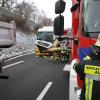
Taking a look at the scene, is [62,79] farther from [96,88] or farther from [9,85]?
[96,88]

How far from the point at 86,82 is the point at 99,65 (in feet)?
0.89

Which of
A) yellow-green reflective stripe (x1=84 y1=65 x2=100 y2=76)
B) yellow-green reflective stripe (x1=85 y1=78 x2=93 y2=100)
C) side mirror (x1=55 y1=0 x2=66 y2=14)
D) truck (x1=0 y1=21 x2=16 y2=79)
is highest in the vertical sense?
side mirror (x1=55 y1=0 x2=66 y2=14)

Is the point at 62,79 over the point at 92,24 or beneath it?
beneath

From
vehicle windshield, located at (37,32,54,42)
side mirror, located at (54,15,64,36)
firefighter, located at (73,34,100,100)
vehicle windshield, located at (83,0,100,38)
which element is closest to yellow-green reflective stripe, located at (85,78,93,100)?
firefighter, located at (73,34,100,100)

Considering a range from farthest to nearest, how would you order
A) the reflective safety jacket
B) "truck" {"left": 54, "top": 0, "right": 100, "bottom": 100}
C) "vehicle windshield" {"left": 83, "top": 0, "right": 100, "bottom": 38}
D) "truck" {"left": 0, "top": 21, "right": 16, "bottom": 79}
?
1. "truck" {"left": 0, "top": 21, "right": 16, "bottom": 79}
2. "vehicle windshield" {"left": 83, "top": 0, "right": 100, "bottom": 38}
3. "truck" {"left": 54, "top": 0, "right": 100, "bottom": 100}
4. the reflective safety jacket

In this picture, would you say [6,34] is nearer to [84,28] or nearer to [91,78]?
[84,28]

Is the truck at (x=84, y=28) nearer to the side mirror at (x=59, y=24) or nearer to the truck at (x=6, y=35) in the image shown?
the side mirror at (x=59, y=24)

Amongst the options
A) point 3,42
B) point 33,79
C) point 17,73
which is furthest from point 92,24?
point 17,73

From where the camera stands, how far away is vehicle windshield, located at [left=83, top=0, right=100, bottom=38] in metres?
6.09

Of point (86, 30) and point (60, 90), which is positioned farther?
point (60, 90)

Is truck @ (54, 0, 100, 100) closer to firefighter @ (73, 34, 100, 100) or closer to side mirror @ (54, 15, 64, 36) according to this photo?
side mirror @ (54, 15, 64, 36)

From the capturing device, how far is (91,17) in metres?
6.20

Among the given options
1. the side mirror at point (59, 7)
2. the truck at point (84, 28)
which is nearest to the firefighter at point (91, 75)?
the truck at point (84, 28)

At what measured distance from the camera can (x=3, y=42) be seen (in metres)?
9.79
